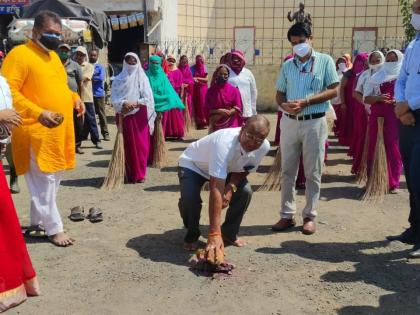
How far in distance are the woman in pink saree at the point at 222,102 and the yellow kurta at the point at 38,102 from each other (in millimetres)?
2465

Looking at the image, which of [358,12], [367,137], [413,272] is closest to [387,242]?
[413,272]

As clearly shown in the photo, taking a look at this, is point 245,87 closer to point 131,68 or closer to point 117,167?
point 131,68

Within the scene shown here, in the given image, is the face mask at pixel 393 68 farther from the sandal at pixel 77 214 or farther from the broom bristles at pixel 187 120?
the broom bristles at pixel 187 120

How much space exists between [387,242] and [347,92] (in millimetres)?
4434

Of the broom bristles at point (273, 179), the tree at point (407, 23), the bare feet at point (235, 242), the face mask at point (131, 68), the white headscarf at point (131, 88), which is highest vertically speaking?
the tree at point (407, 23)

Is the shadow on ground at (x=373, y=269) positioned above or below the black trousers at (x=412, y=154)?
below

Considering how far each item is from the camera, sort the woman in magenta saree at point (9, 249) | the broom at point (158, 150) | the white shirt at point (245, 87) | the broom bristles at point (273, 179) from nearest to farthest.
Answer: the woman in magenta saree at point (9, 249) → the broom bristles at point (273, 179) → the white shirt at point (245, 87) → the broom at point (158, 150)

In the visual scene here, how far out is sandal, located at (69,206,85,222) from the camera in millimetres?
5113

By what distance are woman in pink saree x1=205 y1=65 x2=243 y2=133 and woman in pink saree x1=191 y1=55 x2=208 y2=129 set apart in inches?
226

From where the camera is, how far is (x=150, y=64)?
7.93 metres

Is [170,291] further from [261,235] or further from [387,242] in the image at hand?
[387,242]

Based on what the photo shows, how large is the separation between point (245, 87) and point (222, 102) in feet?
2.60

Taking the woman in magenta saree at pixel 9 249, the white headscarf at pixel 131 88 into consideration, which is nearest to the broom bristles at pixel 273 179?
the white headscarf at pixel 131 88

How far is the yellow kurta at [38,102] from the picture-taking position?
393cm
